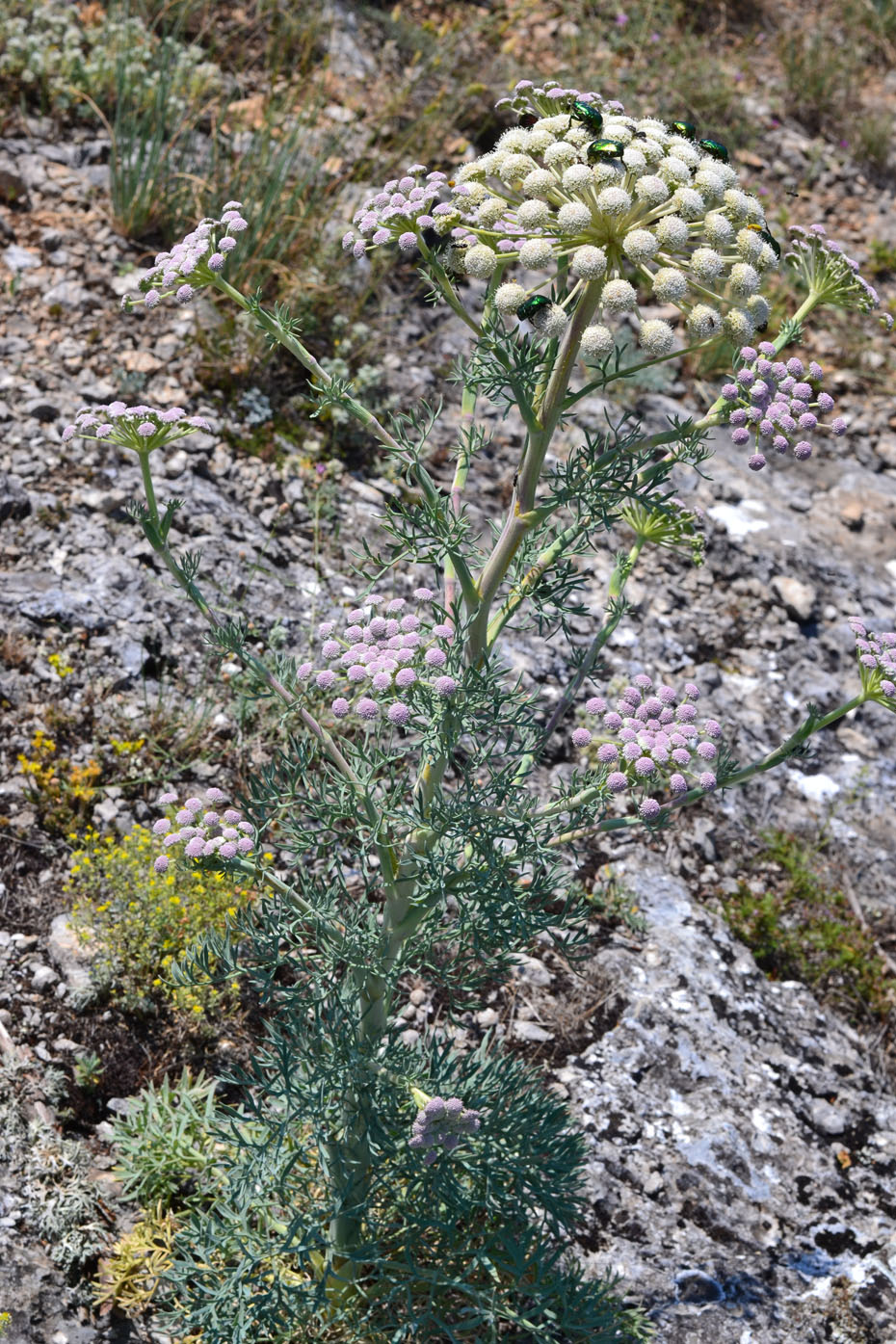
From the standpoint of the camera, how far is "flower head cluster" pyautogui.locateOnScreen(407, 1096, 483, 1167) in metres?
2.63

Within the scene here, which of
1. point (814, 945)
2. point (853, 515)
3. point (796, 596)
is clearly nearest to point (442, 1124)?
point (814, 945)

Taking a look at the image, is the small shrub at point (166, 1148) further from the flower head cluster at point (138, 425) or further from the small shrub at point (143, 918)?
the flower head cluster at point (138, 425)

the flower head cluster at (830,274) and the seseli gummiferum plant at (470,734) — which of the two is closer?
the seseli gummiferum plant at (470,734)

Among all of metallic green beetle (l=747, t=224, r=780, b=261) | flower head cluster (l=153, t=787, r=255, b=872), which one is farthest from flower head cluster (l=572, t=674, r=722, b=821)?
metallic green beetle (l=747, t=224, r=780, b=261)

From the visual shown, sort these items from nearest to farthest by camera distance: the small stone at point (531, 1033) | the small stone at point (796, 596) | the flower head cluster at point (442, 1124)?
the flower head cluster at point (442, 1124) < the small stone at point (531, 1033) < the small stone at point (796, 596)

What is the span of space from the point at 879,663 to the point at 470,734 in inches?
38.6

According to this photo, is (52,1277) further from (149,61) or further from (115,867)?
(149,61)

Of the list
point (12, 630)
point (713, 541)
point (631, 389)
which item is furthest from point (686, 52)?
point (12, 630)

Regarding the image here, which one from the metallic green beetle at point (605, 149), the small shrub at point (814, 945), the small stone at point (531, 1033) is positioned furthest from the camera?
the small shrub at point (814, 945)

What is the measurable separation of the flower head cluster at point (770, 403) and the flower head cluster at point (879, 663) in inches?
19.2

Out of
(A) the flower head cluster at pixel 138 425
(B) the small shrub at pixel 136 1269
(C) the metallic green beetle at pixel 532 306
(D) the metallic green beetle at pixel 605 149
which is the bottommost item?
(B) the small shrub at pixel 136 1269

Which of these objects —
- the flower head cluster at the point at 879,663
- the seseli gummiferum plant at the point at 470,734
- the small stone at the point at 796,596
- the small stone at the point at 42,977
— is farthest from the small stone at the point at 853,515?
the small stone at the point at 42,977

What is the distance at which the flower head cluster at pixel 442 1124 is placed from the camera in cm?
263

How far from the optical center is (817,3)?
31.6ft
